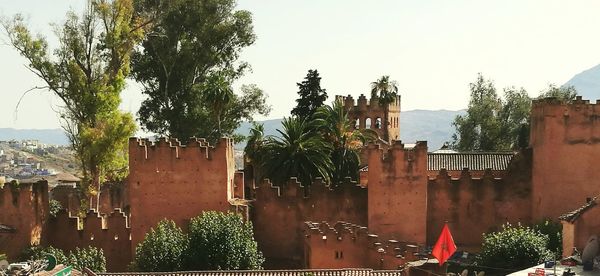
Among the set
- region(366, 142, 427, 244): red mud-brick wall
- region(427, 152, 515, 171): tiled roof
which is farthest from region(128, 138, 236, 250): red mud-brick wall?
region(427, 152, 515, 171): tiled roof

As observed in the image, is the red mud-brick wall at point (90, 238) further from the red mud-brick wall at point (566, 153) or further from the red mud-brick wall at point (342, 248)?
the red mud-brick wall at point (566, 153)

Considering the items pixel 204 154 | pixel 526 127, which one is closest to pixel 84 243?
pixel 204 154

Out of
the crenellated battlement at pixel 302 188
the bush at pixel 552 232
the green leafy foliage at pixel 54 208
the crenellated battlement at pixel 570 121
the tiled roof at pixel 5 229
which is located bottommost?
the bush at pixel 552 232

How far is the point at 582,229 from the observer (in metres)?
31.6

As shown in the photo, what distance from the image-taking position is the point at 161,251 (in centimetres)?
3238

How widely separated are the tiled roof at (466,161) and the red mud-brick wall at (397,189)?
1539cm

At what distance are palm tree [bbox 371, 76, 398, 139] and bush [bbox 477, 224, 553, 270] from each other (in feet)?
121

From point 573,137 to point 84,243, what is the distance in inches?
725

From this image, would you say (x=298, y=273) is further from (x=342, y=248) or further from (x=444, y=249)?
(x=444, y=249)

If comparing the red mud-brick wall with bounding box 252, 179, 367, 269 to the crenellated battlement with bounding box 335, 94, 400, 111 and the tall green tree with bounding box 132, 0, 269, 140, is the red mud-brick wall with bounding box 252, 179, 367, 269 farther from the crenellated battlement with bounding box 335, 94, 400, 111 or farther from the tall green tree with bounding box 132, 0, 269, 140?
the crenellated battlement with bounding box 335, 94, 400, 111

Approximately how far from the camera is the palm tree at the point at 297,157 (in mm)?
40594

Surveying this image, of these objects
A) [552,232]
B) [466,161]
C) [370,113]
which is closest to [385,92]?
[370,113]

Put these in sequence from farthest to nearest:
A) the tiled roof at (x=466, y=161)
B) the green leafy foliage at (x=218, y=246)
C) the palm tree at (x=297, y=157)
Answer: the tiled roof at (x=466, y=161)
the palm tree at (x=297, y=157)
the green leafy foliage at (x=218, y=246)

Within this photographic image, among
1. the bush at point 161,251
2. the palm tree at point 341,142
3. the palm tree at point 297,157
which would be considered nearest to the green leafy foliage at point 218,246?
the bush at point 161,251
